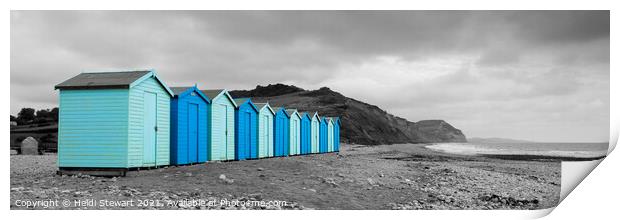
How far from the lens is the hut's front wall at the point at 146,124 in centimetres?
1512

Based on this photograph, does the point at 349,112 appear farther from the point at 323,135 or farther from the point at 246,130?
the point at 246,130

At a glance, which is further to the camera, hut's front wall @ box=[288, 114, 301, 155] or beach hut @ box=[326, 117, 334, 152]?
beach hut @ box=[326, 117, 334, 152]

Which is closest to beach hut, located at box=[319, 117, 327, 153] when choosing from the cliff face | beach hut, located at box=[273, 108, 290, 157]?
beach hut, located at box=[273, 108, 290, 157]

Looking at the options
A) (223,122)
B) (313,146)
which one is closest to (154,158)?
(223,122)

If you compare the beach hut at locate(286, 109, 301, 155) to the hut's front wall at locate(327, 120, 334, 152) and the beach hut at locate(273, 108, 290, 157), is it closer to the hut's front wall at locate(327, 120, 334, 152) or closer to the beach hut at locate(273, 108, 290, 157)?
the beach hut at locate(273, 108, 290, 157)

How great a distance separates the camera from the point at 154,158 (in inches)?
639

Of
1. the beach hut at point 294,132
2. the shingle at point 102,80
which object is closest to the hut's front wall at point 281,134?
the beach hut at point 294,132

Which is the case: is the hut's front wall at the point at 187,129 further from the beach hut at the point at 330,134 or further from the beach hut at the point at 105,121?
the beach hut at the point at 330,134

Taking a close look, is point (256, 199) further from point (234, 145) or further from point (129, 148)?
point (234, 145)

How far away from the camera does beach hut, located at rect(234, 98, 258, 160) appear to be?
22.6 m

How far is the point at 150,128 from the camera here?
16.0m

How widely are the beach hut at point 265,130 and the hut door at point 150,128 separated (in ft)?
31.4

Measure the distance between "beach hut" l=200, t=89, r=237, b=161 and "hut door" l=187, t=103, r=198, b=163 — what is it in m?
1.08
